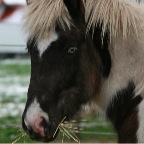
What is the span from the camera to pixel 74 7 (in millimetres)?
3490

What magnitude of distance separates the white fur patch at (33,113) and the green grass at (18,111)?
0.59 meters

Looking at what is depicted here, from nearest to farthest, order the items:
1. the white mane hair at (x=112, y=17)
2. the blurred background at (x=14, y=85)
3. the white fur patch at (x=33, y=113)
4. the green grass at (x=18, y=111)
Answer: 1. the white fur patch at (x=33, y=113)
2. the white mane hair at (x=112, y=17)
3. the green grass at (x=18, y=111)
4. the blurred background at (x=14, y=85)

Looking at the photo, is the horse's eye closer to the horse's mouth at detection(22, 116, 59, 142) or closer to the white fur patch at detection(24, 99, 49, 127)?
the white fur patch at detection(24, 99, 49, 127)

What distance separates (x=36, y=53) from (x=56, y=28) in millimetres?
217

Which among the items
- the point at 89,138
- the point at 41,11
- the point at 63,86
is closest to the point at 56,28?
the point at 41,11

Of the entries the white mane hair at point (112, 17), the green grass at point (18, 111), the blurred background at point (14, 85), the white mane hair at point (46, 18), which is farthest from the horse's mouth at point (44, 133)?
the blurred background at point (14, 85)

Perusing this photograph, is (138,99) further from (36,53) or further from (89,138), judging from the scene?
(89,138)

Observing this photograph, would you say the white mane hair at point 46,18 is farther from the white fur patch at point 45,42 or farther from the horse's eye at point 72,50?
the horse's eye at point 72,50

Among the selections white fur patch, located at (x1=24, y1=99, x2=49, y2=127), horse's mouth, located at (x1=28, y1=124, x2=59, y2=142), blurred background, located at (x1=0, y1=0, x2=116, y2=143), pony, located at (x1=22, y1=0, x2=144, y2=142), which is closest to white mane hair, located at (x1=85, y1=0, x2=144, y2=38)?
pony, located at (x1=22, y1=0, x2=144, y2=142)

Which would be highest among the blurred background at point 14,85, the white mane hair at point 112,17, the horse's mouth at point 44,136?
the white mane hair at point 112,17

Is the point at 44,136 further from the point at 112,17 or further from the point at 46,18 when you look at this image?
the point at 112,17

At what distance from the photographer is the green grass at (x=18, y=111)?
21.8 feet

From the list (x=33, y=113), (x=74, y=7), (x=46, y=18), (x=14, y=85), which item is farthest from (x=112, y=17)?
(x=14, y=85)

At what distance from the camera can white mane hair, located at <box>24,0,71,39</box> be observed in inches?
136
